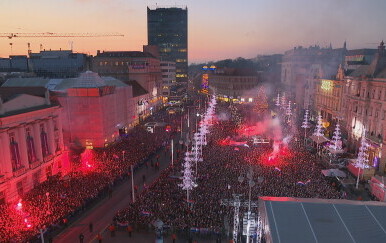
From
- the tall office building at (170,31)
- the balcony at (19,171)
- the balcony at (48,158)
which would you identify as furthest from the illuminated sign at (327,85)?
the tall office building at (170,31)

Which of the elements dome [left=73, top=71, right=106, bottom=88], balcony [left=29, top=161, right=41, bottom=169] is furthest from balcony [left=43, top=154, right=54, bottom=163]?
dome [left=73, top=71, right=106, bottom=88]

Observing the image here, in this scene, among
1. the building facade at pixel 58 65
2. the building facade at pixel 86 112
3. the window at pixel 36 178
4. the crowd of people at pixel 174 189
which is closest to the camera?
the crowd of people at pixel 174 189

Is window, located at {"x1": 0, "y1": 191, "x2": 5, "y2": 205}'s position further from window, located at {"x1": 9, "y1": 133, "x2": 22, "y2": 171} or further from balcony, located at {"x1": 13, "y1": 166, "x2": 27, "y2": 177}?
window, located at {"x1": 9, "y1": 133, "x2": 22, "y2": 171}

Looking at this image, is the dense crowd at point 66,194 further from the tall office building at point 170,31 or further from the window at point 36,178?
the tall office building at point 170,31

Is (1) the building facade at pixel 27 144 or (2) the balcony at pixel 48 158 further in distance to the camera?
(2) the balcony at pixel 48 158

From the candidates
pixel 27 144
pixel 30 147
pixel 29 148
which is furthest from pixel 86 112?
pixel 27 144

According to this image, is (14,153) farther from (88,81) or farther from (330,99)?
(330,99)
